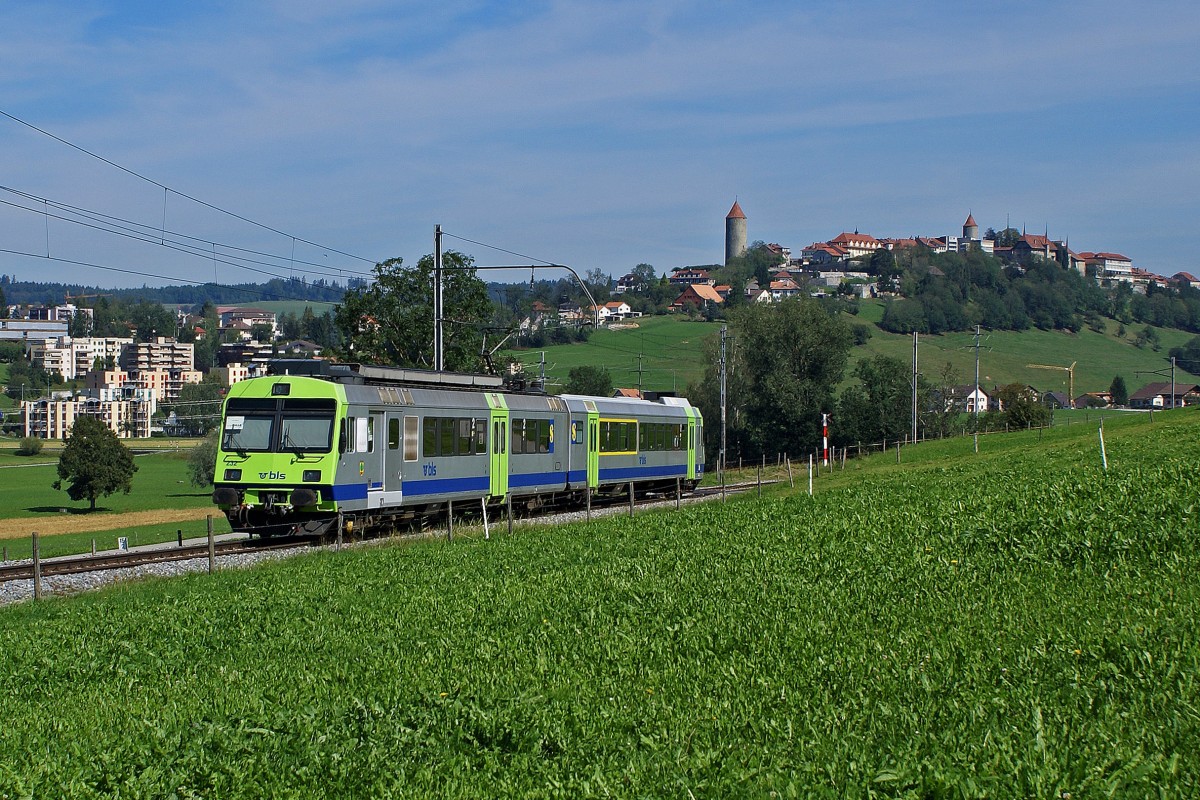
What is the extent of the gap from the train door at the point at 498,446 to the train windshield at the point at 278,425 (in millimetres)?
6572

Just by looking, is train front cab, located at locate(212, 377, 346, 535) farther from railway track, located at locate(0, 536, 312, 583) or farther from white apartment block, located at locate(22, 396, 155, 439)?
white apartment block, located at locate(22, 396, 155, 439)

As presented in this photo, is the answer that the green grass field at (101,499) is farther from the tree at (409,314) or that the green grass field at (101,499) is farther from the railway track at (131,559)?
the railway track at (131,559)

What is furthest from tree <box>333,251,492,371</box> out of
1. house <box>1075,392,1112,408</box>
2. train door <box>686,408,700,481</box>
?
house <box>1075,392,1112,408</box>

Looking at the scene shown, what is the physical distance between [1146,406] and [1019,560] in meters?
146

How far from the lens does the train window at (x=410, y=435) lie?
26.5m

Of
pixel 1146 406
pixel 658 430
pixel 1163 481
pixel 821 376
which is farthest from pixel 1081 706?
pixel 1146 406

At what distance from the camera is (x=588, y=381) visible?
3770 inches

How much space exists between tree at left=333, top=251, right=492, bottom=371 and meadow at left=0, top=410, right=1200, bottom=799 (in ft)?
104

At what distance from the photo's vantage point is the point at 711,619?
11.7 meters

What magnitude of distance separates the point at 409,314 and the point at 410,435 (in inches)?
926

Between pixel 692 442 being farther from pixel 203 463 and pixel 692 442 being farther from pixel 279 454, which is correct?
pixel 203 463

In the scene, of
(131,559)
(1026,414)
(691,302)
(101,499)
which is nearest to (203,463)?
(101,499)

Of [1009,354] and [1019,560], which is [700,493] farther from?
[1009,354]

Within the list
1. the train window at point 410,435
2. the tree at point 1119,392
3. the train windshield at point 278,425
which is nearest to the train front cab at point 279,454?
the train windshield at point 278,425
